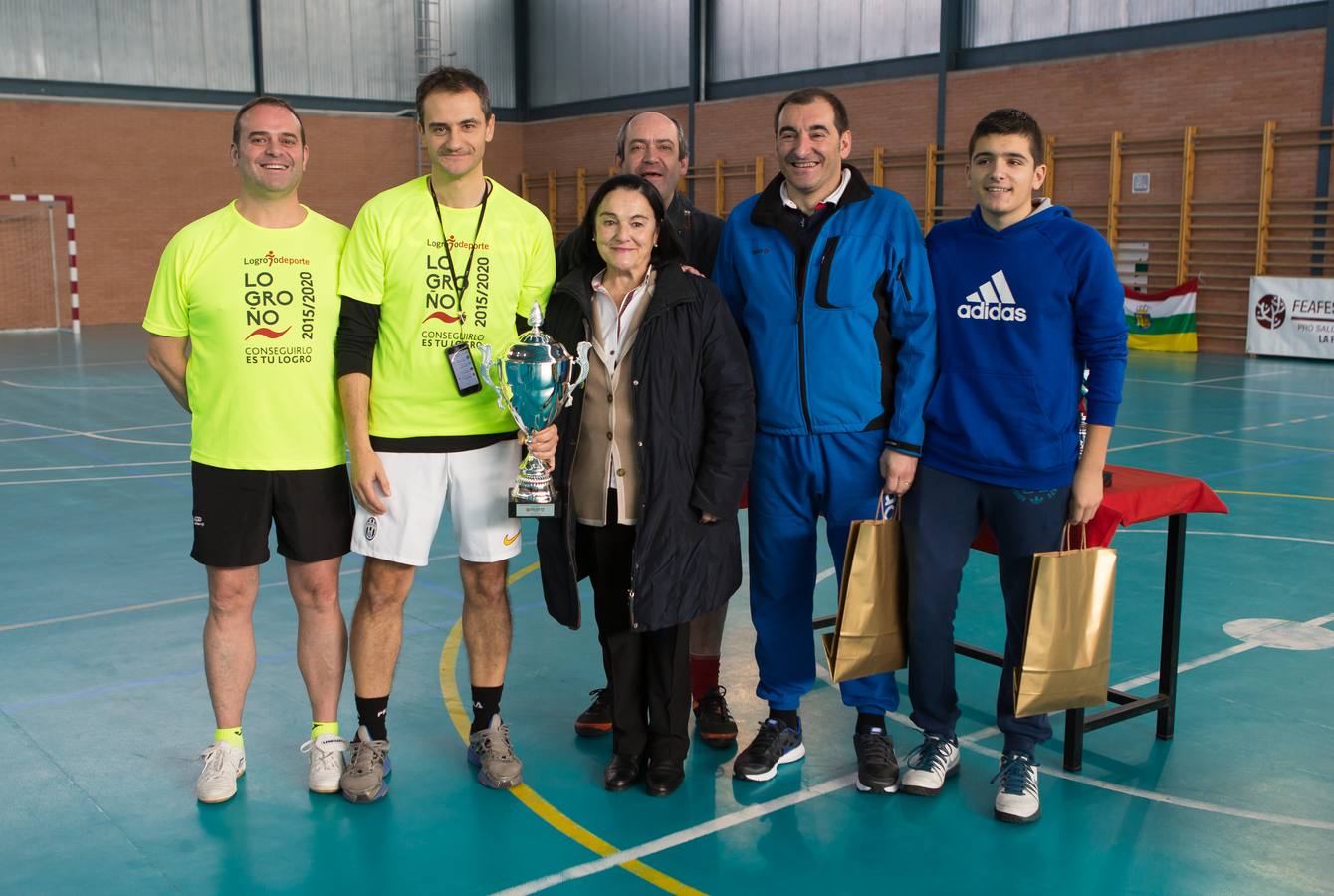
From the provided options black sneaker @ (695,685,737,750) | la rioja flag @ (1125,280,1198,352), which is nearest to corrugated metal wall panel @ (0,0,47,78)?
la rioja flag @ (1125,280,1198,352)

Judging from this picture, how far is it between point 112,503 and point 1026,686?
6.43 m

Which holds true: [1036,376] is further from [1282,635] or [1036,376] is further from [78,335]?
[78,335]

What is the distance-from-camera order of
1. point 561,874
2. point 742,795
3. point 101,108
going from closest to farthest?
point 561,874 < point 742,795 < point 101,108

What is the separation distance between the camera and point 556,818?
3518mm

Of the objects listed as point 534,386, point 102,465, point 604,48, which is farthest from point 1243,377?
point 604,48

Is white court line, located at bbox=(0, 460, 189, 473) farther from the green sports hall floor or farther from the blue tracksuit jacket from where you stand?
the blue tracksuit jacket

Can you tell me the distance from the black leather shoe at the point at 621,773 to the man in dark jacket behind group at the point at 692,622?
0.40 m

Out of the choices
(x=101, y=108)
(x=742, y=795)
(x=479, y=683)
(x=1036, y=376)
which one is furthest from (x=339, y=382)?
(x=101, y=108)

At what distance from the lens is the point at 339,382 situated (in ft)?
11.4

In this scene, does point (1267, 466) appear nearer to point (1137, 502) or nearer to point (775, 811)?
point (1137, 502)

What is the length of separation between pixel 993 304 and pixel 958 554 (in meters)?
0.75

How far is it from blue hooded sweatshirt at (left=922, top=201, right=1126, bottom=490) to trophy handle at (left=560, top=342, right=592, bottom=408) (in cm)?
104

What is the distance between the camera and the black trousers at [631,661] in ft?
12.0

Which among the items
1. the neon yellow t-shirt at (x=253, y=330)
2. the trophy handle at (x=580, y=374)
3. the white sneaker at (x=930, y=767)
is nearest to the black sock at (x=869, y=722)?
the white sneaker at (x=930, y=767)
